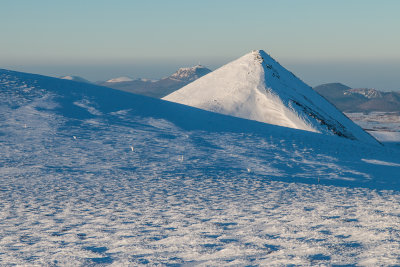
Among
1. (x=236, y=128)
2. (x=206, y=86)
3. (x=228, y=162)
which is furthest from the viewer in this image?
(x=206, y=86)

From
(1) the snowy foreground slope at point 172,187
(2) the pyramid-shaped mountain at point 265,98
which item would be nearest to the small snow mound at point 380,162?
(1) the snowy foreground slope at point 172,187

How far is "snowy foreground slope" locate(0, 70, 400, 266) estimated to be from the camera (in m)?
7.95

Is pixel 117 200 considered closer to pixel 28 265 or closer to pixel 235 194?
pixel 235 194

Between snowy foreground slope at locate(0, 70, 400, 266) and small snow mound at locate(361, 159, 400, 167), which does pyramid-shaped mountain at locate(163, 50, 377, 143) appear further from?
small snow mound at locate(361, 159, 400, 167)

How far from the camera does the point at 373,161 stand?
21.5 m

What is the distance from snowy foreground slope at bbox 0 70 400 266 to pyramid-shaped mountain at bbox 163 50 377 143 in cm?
1233

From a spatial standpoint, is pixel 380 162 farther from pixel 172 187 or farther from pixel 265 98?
pixel 265 98

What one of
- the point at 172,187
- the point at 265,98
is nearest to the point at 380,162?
the point at 172,187

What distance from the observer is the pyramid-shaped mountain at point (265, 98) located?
37.8 metres

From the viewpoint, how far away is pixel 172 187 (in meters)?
14.0

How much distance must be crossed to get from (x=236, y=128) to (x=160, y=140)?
5616 millimetres

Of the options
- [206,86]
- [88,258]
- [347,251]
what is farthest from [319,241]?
[206,86]

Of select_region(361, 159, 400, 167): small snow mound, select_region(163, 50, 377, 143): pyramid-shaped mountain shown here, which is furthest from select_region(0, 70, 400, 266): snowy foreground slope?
select_region(163, 50, 377, 143): pyramid-shaped mountain

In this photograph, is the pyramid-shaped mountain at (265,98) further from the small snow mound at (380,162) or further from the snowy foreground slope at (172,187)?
the small snow mound at (380,162)
